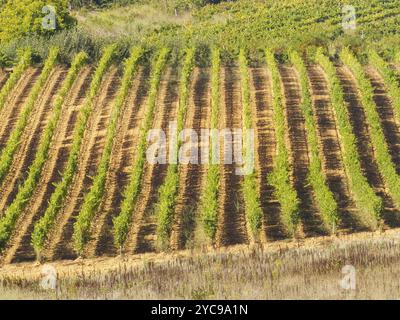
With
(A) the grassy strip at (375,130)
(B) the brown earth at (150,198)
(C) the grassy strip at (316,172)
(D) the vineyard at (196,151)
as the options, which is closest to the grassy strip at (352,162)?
(D) the vineyard at (196,151)

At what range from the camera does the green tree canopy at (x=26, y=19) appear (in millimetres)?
47100

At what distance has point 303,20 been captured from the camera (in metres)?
55.2

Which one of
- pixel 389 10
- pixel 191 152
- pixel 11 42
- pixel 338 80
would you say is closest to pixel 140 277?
pixel 191 152

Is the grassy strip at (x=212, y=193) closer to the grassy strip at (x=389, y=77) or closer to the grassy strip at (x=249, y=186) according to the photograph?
the grassy strip at (x=249, y=186)

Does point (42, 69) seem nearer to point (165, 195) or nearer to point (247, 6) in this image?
point (165, 195)

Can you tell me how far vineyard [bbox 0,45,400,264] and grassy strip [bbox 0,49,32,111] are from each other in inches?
4.5

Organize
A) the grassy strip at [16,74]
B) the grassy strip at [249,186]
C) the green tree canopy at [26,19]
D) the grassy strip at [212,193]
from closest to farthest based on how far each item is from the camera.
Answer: the grassy strip at [212,193], the grassy strip at [249,186], the grassy strip at [16,74], the green tree canopy at [26,19]

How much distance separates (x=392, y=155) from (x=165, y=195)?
985 cm

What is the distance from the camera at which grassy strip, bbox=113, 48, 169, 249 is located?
23.1 meters

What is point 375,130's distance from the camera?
2959 centimetres

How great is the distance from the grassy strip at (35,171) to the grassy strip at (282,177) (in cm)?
889

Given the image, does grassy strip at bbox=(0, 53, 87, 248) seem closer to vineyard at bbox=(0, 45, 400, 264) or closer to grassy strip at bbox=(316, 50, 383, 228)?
vineyard at bbox=(0, 45, 400, 264)

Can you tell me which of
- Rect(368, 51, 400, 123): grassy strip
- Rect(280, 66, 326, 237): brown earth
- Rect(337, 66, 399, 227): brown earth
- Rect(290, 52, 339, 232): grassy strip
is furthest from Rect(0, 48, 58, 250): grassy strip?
Rect(368, 51, 400, 123): grassy strip

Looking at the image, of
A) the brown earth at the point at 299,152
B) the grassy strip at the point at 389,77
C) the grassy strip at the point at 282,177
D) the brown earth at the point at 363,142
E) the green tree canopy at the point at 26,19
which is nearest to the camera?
the grassy strip at the point at 282,177
